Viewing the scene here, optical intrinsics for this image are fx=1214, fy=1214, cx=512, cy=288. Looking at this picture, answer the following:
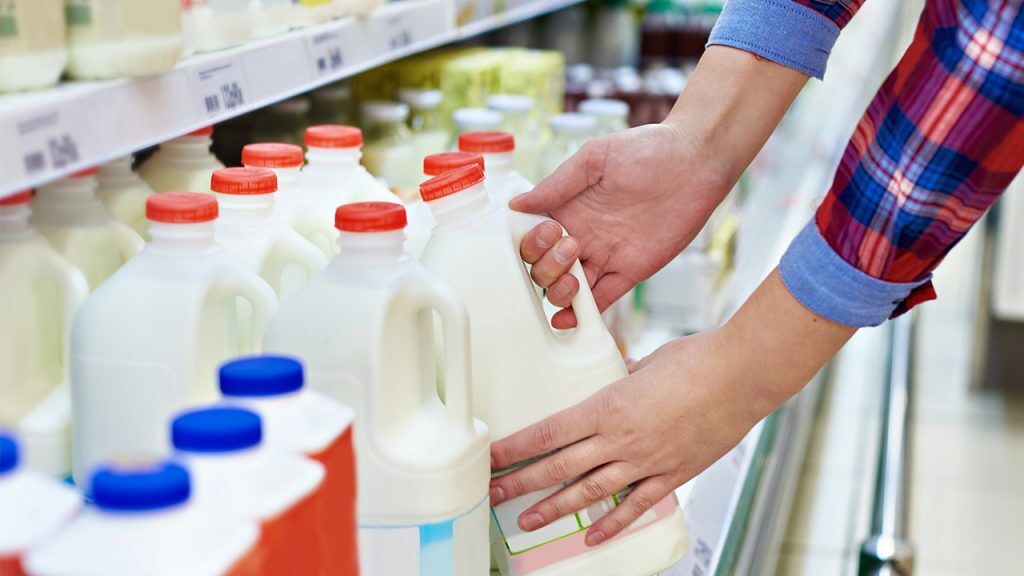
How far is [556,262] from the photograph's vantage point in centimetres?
132

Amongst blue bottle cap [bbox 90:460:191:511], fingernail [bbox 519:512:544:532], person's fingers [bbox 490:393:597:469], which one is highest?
blue bottle cap [bbox 90:460:191:511]

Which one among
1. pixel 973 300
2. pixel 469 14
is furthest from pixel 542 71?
pixel 973 300

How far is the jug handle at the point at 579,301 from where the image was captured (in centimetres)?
128

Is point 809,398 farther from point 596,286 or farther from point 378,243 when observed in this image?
point 378,243

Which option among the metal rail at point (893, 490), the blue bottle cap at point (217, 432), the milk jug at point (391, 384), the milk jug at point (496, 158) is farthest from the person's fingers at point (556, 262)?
the metal rail at point (893, 490)

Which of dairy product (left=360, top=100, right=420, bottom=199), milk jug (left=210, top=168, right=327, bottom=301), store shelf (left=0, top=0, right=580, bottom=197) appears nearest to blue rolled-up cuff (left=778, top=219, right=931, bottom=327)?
milk jug (left=210, top=168, right=327, bottom=301)

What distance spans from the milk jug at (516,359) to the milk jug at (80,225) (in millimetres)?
303

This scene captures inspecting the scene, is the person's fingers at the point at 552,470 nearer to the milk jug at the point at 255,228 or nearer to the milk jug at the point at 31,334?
the milk jug at the point at 255,228

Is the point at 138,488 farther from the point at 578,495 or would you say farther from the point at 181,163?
the point at 181,163

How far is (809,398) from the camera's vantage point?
9.53 feet

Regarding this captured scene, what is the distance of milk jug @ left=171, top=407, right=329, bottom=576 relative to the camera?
695mm

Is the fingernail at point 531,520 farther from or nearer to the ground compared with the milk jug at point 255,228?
nearer to the ground

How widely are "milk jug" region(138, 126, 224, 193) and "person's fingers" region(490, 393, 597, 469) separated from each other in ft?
1.59

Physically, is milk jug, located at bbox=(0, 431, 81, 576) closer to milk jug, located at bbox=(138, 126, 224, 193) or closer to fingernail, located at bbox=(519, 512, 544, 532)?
fingernail, located at bbox=(519, 512, 544, 532)
